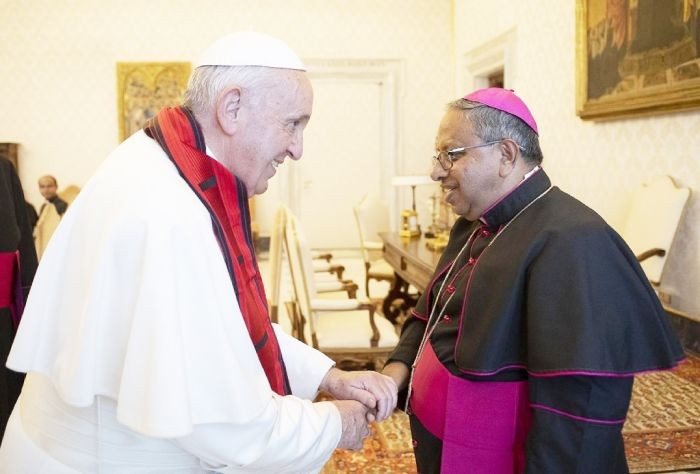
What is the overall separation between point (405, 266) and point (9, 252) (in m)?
3.38

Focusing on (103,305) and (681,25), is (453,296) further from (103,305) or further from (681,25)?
(681,25)

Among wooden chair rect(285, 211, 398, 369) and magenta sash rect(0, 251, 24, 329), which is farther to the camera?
wooden chair rect(285, 211, 398, 369)

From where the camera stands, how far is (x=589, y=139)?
6027mm

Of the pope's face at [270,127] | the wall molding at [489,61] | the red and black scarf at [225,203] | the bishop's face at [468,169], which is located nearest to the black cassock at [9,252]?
the red and black scarf at [225,203]

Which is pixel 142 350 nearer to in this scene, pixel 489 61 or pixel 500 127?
pixel 500 127

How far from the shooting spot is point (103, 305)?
1371 millimetres

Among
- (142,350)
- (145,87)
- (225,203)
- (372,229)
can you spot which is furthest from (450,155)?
(145,87)

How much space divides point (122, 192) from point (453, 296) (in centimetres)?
104

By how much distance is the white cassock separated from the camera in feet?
4.31

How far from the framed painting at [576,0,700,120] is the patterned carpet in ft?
6.15

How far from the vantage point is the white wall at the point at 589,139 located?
465 centimetres

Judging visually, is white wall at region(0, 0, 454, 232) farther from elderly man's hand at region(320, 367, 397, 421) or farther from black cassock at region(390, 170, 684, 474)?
black cassock at region(390, 170, 684, 474)

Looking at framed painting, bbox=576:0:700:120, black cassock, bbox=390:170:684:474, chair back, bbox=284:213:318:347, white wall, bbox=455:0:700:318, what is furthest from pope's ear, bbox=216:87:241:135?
white wall, bbox=455:0:700:318


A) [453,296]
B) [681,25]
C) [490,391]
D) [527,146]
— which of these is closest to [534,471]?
[490,391]
